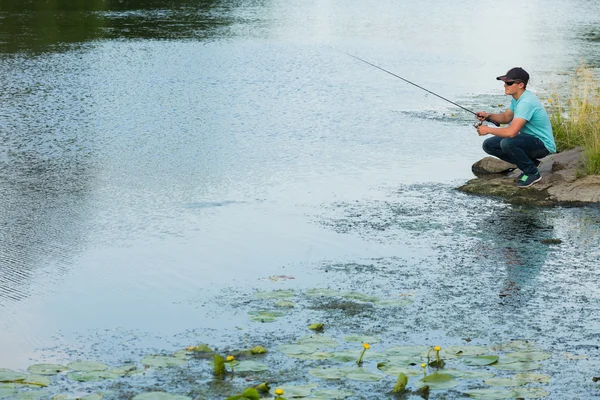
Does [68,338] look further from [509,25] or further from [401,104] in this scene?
[509,25]

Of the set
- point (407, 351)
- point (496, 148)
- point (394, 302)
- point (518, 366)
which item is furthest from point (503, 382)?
point (496, 148)

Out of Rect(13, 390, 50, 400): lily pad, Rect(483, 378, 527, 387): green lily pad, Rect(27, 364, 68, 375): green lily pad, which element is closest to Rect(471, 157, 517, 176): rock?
Rect(483, 378, 527, 387): green lily pad

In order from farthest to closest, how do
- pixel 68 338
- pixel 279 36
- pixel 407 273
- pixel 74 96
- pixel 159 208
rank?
pixel 279 36 < pixel 74 96 < pixel 159 208 < pixel 407 273 < pixel 68 338

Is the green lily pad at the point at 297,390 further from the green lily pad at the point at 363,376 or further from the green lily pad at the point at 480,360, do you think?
the green lily pad at the point at 480,360

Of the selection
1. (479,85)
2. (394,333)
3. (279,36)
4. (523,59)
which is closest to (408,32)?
(279,36)

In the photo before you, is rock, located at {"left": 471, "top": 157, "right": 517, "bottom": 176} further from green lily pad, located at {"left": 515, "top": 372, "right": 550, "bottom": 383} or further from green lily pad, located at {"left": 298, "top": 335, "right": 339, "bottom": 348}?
green lily pad, located at {"left": 515, "top": 372, "right": 550, "bottom": 383}

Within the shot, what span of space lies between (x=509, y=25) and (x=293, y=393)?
2183cm

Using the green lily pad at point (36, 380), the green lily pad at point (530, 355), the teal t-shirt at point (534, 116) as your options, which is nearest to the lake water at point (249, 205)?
the green lily pad at point (530, 355)

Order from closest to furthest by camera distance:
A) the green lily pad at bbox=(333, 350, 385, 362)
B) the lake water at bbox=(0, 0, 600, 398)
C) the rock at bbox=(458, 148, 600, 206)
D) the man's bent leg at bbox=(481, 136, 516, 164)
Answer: the green lily pad at bbox=(333, 350, 385, 362) < the lake water at bbox=(0, 0, 600, 398) < the rock at bbox=(458, 148, 600, 206) < the man's bent leg at bbox=(481, 136, 516, 164)

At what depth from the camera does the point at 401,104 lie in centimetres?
1341

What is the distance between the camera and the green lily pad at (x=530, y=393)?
4527 mm

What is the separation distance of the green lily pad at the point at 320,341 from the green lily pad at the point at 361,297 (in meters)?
0.72

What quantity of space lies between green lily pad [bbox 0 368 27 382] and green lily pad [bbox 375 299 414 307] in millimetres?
2116

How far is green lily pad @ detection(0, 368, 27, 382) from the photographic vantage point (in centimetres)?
469
